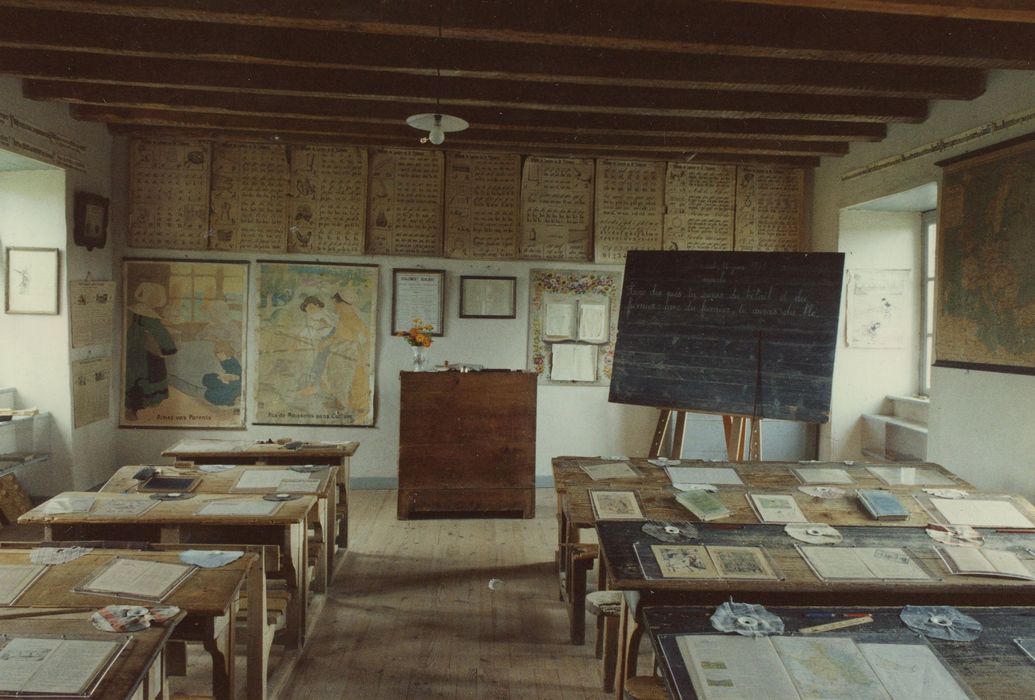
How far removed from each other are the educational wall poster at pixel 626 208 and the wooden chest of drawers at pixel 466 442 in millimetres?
1601

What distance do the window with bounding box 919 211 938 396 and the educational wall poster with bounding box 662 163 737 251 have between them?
1.49 meters

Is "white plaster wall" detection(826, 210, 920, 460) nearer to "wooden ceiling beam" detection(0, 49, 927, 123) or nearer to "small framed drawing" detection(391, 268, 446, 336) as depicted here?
"wooden ceiling beam" detection(0, 49, 927, 123)

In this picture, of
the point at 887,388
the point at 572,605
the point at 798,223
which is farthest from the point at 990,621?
the point at 798,223

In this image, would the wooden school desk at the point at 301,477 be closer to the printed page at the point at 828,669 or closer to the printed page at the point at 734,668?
the printed page at the point at 734,668

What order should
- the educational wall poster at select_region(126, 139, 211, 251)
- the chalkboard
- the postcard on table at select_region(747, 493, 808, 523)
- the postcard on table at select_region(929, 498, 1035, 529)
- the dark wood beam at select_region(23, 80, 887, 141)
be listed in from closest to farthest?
the postcard on table at select_region(929, 498, 1035, 529) < the postcard on table at select_region(747, 493, 808, 523) < the chalkboard < the dark wood beam at select_region(23, 80, 887, 141) < the educational wall poster at select_region(126, 139, 211, 251)

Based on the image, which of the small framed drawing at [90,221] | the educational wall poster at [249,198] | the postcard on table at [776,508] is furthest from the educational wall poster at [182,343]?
the postcard on table at [776,508]

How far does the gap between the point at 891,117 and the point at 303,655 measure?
464cm

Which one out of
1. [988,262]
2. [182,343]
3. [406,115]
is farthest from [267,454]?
[988,262]

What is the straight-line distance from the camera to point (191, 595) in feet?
6.39

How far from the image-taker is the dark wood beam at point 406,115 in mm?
4477

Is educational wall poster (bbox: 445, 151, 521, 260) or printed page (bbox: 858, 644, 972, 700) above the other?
educational wall poster (bbox: 445, 151, 521, 260)

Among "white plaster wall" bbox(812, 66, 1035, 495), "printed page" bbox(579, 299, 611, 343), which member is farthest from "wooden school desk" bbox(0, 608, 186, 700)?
"printed page" bbox(579, 299, 611, 343)

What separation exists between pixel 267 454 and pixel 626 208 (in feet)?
11.9

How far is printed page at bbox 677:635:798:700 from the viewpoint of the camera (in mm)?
1508
